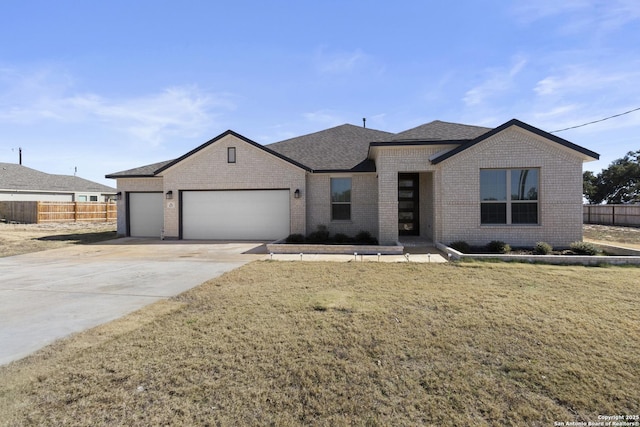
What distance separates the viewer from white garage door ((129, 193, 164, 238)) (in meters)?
16.5

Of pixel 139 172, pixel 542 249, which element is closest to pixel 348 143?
pixel 542 249

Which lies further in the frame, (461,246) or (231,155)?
(231,155)

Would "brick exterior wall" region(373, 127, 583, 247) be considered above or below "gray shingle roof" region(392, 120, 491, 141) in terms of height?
below

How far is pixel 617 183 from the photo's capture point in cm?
3606

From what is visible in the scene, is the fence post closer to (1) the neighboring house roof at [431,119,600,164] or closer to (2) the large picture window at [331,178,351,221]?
(1) the neighboring house roof at [431,119,600,164]

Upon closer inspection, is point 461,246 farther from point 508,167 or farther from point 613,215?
point 613,215

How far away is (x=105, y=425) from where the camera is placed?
248cm

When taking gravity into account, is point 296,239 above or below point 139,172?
below

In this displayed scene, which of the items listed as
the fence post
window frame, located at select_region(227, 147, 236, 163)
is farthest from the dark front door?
the fence post

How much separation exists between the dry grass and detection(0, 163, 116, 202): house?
124ft

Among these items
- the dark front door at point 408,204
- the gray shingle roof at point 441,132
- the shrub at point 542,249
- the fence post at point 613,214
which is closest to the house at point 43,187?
the dark front door at point 408,204

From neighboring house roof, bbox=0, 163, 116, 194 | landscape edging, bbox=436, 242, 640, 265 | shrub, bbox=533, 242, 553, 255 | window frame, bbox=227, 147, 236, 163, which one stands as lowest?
landscape edging, bbox=436, 242, 640, 265

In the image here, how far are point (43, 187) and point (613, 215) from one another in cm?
5192

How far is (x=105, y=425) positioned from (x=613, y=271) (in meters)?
9.93
